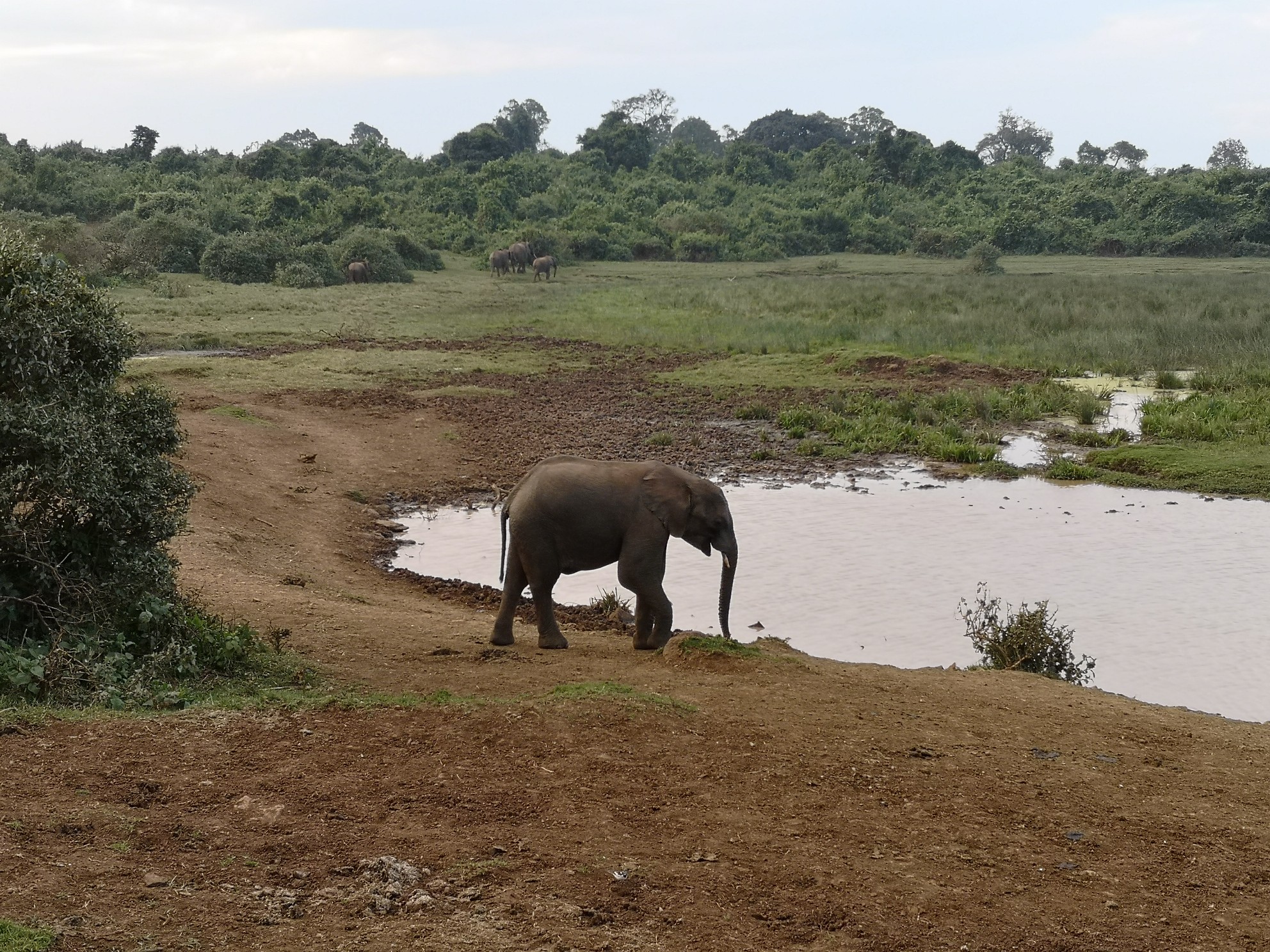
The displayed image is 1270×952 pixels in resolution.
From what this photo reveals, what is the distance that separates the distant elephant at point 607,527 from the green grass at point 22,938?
4551 mm

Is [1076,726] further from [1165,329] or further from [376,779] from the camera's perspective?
[1165,329]

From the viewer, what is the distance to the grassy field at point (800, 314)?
2384cm

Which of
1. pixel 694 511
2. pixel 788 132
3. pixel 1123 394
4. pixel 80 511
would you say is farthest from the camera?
pixel 788 132

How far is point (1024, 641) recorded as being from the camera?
340 inches

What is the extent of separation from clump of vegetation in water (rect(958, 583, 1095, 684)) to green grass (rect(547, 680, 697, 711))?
3093 mm

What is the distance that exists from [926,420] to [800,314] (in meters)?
12.7

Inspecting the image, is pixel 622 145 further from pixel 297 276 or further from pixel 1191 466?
pixel 1191 466

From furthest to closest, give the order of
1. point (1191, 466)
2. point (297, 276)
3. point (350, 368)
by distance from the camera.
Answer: point (297, 276) → point (350, 368) → point (1191, 466)

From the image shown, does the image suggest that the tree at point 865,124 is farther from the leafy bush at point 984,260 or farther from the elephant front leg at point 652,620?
the elephant front leg at point 652,620

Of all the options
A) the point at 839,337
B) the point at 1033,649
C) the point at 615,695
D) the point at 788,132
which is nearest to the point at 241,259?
the point at 839,337

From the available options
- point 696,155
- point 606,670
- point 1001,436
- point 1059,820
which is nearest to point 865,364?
point 1001,436

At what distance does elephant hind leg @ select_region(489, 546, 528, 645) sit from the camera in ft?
26.7

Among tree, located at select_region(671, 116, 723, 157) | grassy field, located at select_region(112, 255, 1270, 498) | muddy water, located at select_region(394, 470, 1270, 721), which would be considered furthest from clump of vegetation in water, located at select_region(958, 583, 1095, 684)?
tree, located at select_region(671, 116, 723, 157)

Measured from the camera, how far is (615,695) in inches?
249
